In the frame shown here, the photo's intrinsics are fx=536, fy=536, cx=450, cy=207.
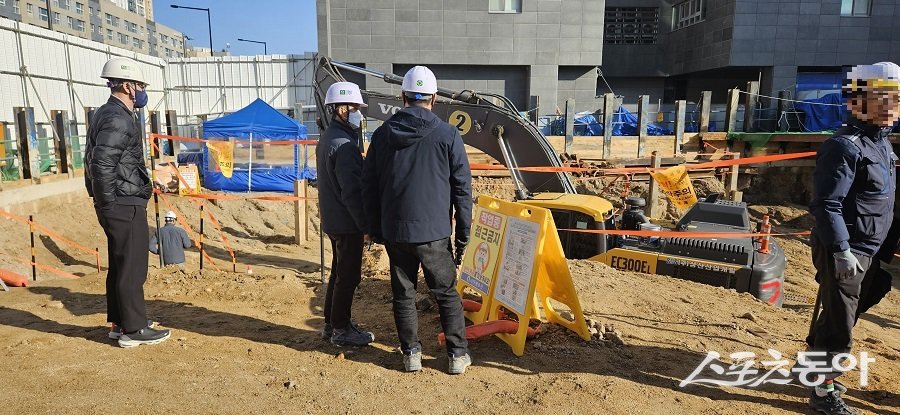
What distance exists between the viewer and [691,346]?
13.5ft

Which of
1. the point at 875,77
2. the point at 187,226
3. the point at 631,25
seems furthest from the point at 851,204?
the point at 631,25

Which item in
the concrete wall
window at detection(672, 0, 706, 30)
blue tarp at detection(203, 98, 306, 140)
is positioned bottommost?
blue tarp at detection(203, 98, 306, 140)

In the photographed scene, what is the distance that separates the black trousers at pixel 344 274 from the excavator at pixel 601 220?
3628mm

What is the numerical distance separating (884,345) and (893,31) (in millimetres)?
26382

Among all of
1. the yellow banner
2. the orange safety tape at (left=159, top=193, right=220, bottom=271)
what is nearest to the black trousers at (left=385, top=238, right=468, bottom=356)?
the orange safety tape at (left=159, top=193, right=220, bottom=271)

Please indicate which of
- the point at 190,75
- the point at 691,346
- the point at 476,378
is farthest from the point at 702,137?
the point at 190,75

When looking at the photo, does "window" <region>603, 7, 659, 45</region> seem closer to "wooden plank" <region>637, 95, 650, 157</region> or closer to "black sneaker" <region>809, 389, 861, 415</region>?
"wooden plank" <region>637, 95, 650, 157</region>

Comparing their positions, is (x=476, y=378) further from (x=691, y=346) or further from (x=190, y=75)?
(x=190, y=75)

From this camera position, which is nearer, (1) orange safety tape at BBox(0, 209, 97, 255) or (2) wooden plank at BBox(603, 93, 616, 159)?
(1) orange safety tape at BBox(0, 209, 97, 255)

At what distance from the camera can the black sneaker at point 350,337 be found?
398 centimetres

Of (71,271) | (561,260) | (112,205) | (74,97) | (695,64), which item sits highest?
(695,64)

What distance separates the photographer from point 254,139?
53.9 feet

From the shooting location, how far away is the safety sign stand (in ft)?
12.6

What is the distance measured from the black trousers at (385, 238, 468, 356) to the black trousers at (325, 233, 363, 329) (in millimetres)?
540
